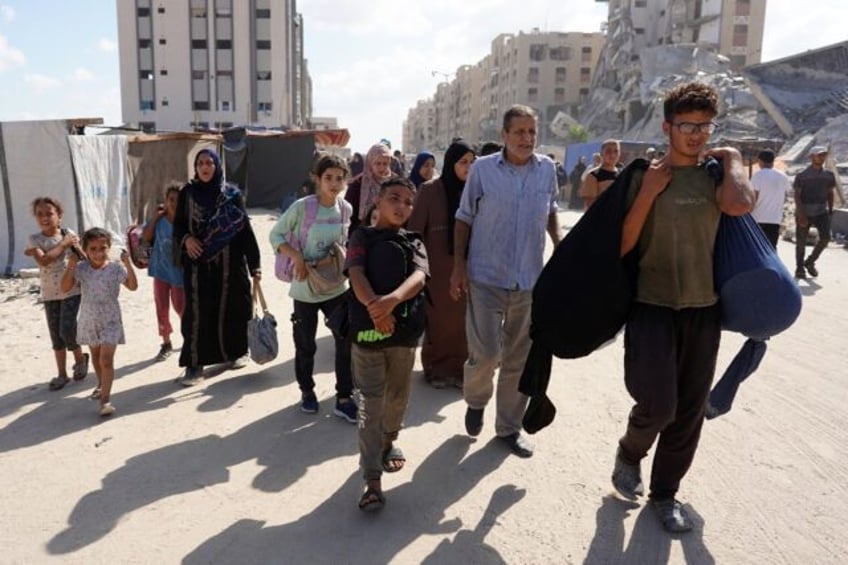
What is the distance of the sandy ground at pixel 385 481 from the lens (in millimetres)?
2748

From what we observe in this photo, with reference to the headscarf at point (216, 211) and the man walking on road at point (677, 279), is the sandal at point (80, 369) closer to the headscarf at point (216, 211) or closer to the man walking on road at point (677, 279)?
the headscarf at point (216, 211)

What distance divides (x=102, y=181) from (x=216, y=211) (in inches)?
282

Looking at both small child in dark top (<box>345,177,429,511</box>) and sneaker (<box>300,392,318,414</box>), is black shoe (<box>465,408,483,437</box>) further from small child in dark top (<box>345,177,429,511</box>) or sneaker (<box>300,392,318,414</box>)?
sneaker (<box>300,392,318,414</box>)

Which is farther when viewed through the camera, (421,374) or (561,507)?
(421,374)

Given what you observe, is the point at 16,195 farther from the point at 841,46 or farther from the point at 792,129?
the point at 841,46

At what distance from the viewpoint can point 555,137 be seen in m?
70.2

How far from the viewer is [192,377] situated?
16.2 feet

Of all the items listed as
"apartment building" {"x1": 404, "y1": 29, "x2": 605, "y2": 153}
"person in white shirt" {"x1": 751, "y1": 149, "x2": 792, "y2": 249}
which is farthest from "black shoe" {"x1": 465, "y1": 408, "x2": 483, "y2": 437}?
"apartment building" {"x1": 404, "y1": 29, "x2": 605, "y2": 153}

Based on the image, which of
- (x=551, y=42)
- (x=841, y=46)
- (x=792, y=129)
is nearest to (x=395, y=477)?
(x=792, y=129)

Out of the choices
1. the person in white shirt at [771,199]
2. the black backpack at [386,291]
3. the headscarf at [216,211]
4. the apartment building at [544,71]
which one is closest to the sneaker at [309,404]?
the headscarf at [216,211]

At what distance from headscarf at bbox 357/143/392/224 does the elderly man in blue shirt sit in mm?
1374

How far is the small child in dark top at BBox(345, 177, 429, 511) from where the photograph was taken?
2.94 metres

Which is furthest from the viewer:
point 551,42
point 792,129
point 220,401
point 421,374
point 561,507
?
point 551,42

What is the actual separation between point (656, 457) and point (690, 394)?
0.36 metres
